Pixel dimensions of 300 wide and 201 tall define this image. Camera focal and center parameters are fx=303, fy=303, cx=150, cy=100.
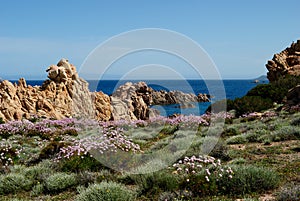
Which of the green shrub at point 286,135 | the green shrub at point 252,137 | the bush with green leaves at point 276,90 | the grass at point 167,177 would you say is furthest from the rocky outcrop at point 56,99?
the green shrub at point 286,135

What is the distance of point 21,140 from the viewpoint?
14672mm

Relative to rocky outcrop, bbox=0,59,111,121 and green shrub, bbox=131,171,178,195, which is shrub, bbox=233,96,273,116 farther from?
green shrub, bbox=131,171,178,195

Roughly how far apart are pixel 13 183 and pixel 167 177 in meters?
3.96

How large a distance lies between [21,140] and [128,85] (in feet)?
83.5

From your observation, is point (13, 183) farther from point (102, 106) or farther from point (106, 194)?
point (102, 106)

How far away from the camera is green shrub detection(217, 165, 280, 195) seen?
6320mm

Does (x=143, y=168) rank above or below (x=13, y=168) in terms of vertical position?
above

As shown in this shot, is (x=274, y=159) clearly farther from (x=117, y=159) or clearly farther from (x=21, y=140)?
(x=21, y=140)

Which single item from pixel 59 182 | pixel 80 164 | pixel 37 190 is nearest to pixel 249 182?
pixel 59 182

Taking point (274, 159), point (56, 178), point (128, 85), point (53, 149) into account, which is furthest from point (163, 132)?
point (128, 85)

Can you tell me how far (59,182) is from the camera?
290 inches

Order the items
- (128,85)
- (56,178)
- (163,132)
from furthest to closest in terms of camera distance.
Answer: (128,85)
(163,132)
(56,178)

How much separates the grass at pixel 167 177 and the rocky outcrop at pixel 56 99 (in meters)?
13.8

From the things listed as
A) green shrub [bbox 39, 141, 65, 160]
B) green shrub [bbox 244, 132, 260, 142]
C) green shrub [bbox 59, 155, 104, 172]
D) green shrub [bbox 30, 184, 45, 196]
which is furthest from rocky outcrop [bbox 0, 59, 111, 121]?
green shrub [bbox 244, 132, 260, 142]
